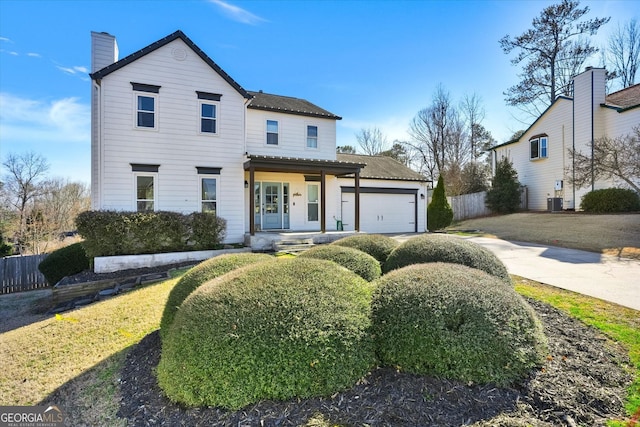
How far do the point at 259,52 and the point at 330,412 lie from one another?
14623 millimetres

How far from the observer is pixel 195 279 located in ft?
Answer: 13.6

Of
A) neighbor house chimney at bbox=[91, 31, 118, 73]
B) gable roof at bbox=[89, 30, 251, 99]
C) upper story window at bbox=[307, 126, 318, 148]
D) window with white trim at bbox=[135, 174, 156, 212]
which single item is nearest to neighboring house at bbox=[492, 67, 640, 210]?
upper story window at bbox=[307, 126, 318, 148]

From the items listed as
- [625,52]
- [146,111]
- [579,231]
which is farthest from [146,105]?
[625,52]

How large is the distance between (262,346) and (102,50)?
1417cm

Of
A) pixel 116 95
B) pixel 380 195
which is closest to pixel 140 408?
pixel 116 95

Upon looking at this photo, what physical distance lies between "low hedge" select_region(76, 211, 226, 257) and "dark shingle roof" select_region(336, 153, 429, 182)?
9521mm

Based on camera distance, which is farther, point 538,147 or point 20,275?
point 538,147

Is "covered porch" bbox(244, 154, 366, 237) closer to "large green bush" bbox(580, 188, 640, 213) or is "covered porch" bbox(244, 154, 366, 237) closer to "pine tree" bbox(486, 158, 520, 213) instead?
"pine tree" bbox(486, 158, 520, 213)

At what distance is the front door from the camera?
1466cm

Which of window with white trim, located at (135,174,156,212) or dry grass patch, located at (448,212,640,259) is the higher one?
window with white trim, located at (135,174,156,212)

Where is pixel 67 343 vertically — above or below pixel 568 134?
below

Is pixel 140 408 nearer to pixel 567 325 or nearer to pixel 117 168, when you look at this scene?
pixel 567 325

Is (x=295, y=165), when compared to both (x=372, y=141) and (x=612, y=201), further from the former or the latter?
(x=372, y=141)

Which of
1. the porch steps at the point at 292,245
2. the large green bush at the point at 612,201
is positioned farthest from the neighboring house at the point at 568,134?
the porch steps at the point at 292,245
